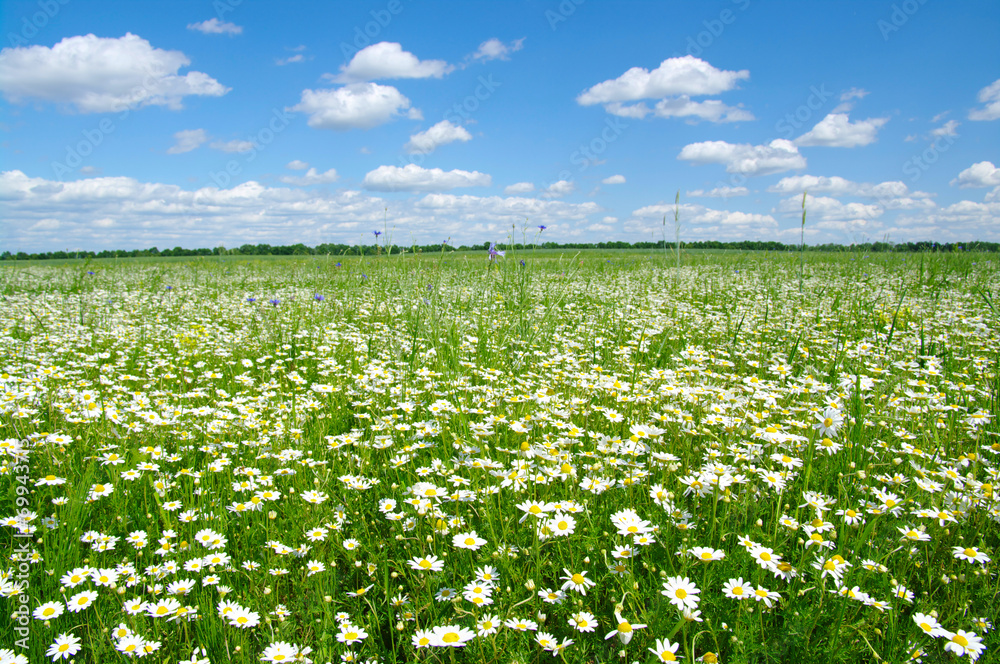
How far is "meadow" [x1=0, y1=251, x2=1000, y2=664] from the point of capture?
1606mm

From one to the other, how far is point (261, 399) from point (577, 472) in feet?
7.82

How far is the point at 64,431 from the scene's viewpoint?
9.21 ft

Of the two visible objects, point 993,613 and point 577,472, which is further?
point 577,472

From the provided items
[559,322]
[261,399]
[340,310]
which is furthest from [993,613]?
[340,310]

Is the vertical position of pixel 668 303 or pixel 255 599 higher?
pixel 668 303

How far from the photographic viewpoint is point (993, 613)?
166cm

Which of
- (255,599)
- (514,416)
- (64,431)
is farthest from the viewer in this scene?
(514,416)

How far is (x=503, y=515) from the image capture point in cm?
210

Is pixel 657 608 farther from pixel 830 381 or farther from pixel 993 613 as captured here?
pixel 830 381

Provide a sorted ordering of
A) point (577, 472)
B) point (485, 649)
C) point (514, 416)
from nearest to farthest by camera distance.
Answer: point (485, 649) < point (577, 472) < point (514, 416)

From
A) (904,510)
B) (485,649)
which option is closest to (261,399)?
(485,649)

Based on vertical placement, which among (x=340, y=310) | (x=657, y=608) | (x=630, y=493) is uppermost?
(x=340, y=310)

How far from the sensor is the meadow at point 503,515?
161 centimetres

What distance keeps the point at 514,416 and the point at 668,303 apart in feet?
17.5
